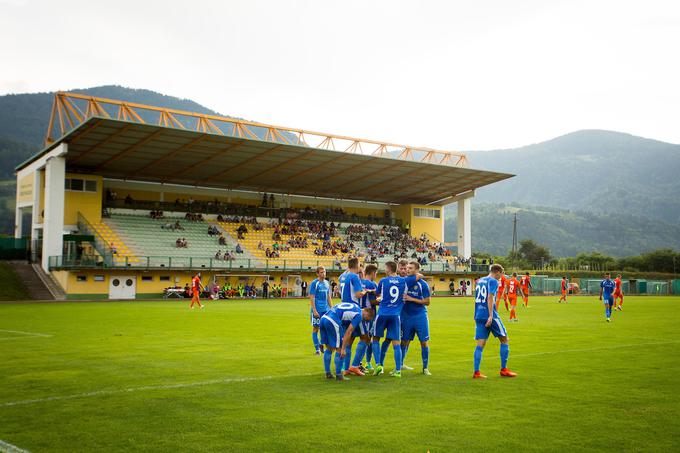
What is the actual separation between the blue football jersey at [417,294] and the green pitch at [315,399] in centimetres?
112

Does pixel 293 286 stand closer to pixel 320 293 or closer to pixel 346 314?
pixel 320 293

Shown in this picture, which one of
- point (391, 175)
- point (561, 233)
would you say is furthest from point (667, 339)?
point (561, 233)

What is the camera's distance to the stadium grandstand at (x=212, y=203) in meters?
42.1

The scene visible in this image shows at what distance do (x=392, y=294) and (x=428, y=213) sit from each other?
58.7 meters

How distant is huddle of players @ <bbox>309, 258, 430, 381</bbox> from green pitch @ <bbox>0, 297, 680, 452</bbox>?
1.72 ft

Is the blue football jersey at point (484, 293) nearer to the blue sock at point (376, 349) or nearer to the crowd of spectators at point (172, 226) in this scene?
the blue sock at point (376, 349)

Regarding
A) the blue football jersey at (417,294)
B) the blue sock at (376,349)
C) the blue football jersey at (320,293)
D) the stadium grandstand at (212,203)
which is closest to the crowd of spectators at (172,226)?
the stadium grandstand at (212,203)

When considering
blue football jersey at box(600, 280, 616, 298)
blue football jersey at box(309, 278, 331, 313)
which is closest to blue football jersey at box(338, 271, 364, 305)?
blue football jersey at box(309, 278, 331, 313)

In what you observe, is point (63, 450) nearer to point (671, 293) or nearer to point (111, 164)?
point (111, 164)

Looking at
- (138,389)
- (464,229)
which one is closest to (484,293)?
(138,389)

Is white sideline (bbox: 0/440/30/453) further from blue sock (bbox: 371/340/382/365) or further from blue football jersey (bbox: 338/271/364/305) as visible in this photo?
blue sock (bbox: 371/340/382/365)

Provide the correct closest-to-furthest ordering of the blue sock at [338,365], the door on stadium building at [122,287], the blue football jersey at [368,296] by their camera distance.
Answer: the blue sock at [338,365], the blue football jersey at [368,296], the door on stadium building at [122,287]

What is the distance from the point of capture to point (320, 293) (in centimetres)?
1278

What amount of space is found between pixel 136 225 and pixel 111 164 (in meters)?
5.26
